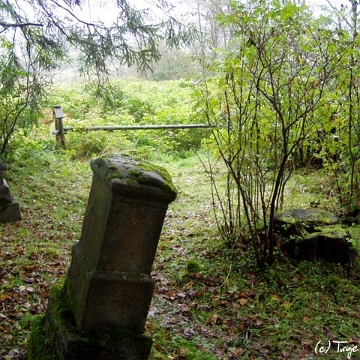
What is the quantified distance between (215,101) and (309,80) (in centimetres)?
105

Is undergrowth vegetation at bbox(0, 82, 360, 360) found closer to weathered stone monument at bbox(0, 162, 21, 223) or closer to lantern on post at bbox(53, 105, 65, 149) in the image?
weathered stone monument at bbox(0, 162, 21, 223)

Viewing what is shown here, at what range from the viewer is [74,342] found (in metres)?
2.56

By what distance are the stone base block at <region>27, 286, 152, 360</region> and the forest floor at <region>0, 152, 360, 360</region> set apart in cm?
34

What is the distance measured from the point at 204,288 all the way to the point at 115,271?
79.2 inches

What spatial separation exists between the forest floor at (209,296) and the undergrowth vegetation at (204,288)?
0.01 metres

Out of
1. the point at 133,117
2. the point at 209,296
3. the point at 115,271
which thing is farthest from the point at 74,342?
the point at 133,117

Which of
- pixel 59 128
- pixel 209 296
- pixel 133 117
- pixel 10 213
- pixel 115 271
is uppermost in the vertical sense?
pixel 133 117

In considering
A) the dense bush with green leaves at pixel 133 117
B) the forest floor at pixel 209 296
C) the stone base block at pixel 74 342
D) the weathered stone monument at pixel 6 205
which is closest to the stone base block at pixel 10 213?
the weathered stone monument at pixel 6 205

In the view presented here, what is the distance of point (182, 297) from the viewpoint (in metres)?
4.34

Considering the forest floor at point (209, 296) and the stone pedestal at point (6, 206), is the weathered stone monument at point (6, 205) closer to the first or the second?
the stone pedestal at point (6, 206)

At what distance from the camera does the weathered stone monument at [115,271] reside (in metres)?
2.57

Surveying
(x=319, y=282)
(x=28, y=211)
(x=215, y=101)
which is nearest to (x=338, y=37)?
(x=215, y=101)

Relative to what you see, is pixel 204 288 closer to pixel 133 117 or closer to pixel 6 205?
pixel 6 205

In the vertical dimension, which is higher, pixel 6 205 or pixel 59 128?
pixel 59 128
